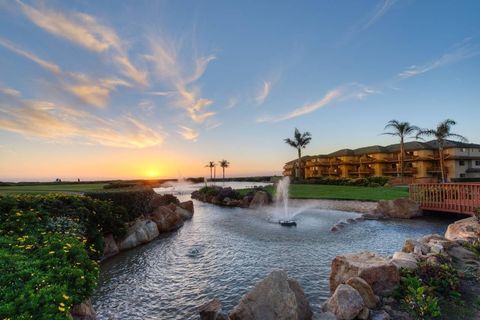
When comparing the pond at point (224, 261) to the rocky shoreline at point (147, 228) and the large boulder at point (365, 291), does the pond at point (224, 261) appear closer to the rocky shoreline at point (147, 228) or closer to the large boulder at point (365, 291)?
the rocky shoreline at point (147, 228)

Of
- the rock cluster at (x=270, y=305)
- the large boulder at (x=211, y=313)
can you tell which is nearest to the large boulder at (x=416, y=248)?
the rock cluster at (x=270, y=305)

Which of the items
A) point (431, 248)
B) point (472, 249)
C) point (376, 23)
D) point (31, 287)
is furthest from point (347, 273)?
point (376, 23)

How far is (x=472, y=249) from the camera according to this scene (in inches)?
337

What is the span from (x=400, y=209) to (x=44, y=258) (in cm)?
2045

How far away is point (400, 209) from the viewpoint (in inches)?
732

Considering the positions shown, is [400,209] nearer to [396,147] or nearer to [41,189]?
[41,189]

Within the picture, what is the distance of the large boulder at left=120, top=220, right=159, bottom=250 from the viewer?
12.2 meters

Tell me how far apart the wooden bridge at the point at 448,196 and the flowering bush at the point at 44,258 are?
19270mm

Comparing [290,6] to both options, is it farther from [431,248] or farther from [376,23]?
[431,248]

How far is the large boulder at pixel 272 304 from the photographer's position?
5.19 metres

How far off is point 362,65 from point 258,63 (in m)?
7.35

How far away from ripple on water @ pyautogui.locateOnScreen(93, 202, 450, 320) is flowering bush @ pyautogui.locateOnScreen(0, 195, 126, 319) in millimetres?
1739

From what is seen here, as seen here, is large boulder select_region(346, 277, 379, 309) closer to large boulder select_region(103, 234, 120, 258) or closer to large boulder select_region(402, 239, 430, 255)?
large boulder select_region(402, 239, 430, 255)

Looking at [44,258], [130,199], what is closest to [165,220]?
[130,199]
